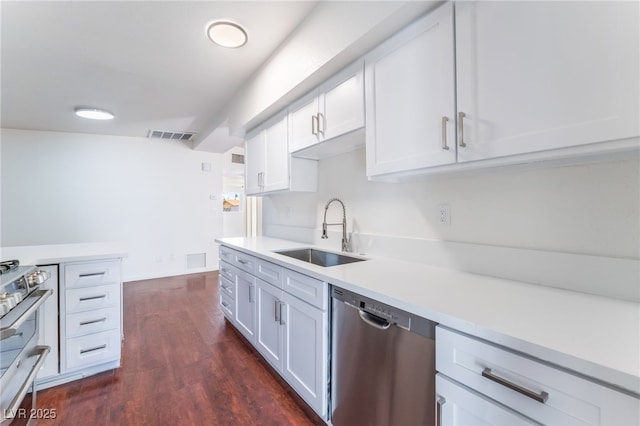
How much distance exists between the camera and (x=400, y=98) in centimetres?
139

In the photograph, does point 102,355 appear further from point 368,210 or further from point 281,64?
point 281,64

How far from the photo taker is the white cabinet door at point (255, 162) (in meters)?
2.83

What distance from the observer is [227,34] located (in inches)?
78.3

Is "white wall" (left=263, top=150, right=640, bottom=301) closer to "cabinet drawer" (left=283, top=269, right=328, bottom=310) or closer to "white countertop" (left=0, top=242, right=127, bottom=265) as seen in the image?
"cabinet drawer" (left=283, top=269, right=328, bottom=310)

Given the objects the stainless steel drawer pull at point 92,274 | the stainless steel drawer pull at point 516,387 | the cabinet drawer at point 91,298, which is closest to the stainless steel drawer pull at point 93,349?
the cabinet drawer at point 91,298

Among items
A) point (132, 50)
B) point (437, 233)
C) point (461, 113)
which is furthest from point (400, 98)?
point (132, 50)

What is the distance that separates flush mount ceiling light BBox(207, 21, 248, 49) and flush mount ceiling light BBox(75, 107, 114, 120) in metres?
2.24

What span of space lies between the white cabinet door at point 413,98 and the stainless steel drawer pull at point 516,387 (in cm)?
79

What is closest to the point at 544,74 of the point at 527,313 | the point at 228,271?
the point at 527,313

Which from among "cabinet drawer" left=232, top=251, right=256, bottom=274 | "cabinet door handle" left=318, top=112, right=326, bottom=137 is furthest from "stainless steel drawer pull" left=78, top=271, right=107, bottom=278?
"cabinet door handle" left=318, top=112, right=326, bottom=137

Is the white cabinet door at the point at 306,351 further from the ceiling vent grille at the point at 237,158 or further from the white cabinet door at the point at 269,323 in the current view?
the ceiling vent grille at the point at 237,158

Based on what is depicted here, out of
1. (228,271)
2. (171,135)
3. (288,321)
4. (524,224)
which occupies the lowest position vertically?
(288,321)

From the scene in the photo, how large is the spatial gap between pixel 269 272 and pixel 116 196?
4.00 meters

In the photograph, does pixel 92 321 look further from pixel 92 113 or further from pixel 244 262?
pixel 92 113
